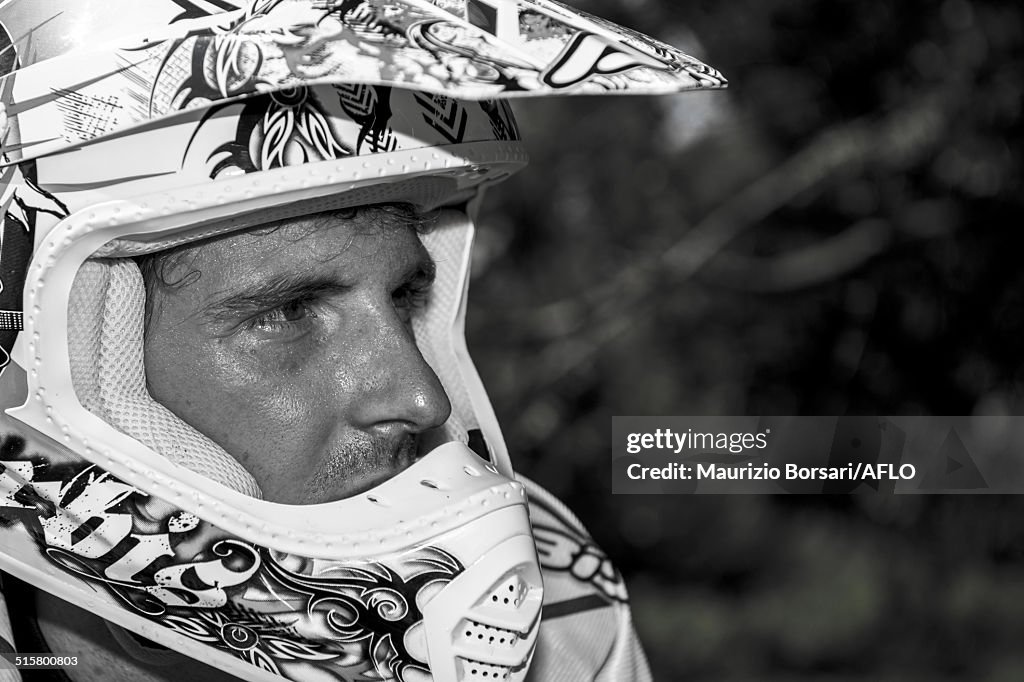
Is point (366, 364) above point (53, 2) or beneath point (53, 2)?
beneath

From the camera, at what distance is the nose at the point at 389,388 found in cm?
119

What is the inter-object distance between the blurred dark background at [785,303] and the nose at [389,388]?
2749 millimetres

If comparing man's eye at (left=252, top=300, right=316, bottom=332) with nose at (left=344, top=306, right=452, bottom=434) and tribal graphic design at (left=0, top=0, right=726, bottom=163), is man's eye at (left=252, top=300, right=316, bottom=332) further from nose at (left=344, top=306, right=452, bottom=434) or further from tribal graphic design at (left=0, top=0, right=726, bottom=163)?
tribal graphic design at (left=0, top=0, right=726, bottom=163)

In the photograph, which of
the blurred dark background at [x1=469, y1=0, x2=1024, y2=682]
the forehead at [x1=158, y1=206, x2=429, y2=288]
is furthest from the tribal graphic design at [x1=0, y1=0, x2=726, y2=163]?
the blurred dark background at [x1=469, y1=0, x2=1024, y2=682]

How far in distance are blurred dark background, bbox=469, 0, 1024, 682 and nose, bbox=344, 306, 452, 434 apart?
2749 mm

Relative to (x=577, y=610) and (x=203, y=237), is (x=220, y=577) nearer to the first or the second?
(x=203, y=237)

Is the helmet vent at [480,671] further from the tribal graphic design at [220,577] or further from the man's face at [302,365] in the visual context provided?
the man's face at [302,365]

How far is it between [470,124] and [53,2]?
415mm

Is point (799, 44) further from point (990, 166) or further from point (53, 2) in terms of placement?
point (53, 2)

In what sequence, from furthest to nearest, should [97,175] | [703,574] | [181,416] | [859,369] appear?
[703,574], [859,369], [181,416], [97,175]

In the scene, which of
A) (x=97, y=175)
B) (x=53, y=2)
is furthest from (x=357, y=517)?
(x=53, y=2)

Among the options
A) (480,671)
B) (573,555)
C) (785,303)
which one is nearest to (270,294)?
(480,671)

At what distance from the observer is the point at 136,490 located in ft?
3.57

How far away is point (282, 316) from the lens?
3.87ft
